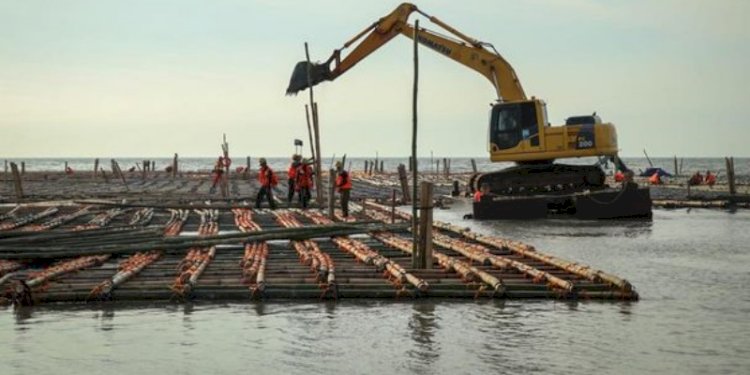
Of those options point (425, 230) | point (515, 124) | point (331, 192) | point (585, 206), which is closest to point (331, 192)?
point (331, 192)

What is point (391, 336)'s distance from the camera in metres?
11.5

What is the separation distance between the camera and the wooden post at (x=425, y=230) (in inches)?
587

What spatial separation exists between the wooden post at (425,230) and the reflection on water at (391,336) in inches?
66.9

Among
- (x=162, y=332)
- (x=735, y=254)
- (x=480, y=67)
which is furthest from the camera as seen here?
(x=480, y=67)

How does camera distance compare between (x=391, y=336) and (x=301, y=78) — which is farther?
(x=301, y=78)

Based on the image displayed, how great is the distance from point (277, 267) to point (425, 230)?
2.45 metres

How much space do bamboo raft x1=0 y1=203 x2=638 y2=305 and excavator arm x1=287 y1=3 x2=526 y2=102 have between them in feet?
37.5

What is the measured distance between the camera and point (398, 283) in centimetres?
1441

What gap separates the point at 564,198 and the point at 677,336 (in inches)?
816

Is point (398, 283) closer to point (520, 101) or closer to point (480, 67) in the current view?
point (520, 101)

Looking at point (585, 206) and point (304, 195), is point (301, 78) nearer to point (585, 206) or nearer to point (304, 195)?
point (304, 195)

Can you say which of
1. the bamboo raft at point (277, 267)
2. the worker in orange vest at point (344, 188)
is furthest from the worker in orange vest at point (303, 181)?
the bamboo raft at point (277, 267)

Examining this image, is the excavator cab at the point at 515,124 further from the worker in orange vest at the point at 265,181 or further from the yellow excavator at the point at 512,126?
the worker in orange vest at the point at 265,181

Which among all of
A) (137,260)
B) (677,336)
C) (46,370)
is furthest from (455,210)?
(46,370)
